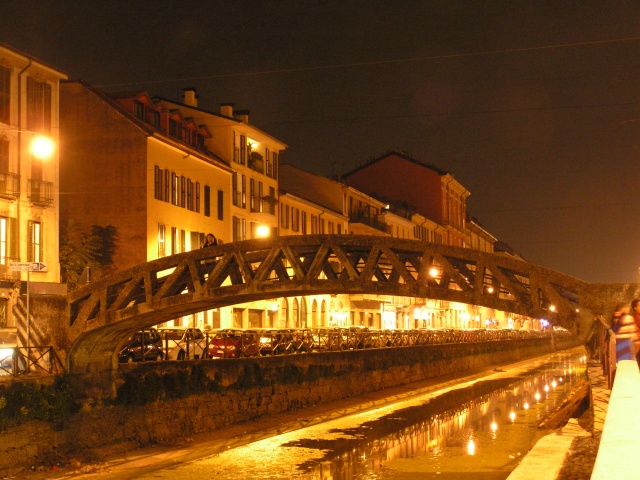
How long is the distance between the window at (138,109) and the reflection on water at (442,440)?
1965 cm

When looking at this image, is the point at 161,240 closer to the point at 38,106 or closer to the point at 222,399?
the point at 38,106

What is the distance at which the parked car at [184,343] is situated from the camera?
33.1 metres

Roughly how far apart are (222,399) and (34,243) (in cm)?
1115

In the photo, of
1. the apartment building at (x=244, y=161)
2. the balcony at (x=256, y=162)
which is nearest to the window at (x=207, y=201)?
the apartment building at (x=244, y=161)

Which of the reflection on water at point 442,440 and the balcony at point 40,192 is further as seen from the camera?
the balcony at point 40,192

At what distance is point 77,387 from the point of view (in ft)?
88.1

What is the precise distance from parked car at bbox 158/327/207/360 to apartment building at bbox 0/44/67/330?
4812mm

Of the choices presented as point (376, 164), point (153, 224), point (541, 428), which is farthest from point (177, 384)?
point (376, 164)

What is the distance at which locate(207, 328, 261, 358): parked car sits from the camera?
1394 inches

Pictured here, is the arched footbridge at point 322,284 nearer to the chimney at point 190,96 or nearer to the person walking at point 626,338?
the person walking at point 626,338

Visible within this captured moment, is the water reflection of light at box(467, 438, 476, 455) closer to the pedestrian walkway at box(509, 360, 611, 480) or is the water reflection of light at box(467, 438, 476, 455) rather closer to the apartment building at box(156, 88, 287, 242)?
the pedestrian walkway at box(509, 360, 611, 480)

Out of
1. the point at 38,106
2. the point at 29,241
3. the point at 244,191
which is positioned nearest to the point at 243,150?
the point at 244,191

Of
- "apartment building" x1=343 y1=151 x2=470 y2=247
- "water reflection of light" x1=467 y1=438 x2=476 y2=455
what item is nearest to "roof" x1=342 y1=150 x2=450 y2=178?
"apartment building" x1=343 y1=151 x2=470 y2=247

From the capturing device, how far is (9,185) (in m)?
37.7
